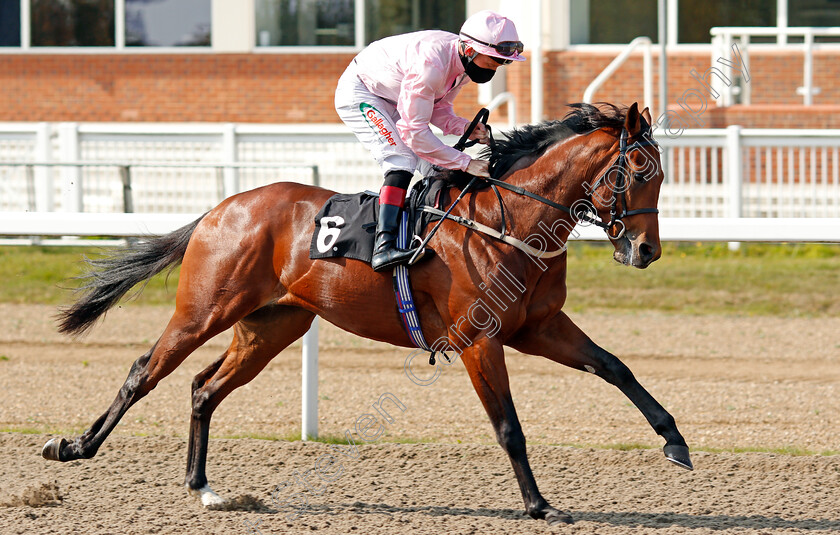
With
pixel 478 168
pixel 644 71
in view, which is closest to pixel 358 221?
pixel 478 168

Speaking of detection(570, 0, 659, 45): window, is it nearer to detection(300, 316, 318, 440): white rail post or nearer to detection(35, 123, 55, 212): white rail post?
detection(35, 123, 55, 212): white rail post

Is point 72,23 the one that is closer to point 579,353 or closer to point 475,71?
point 475,71

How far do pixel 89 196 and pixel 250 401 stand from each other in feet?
20.2

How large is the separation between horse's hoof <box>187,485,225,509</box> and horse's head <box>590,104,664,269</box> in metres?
1.94

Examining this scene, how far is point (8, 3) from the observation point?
14.8 meters

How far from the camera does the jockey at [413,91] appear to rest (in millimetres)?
4262

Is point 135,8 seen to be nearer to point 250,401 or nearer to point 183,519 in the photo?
point 250,401

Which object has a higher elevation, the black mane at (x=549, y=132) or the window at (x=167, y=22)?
the window at (x=167, y=22)

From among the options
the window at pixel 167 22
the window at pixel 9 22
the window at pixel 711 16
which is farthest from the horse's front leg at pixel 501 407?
the window at pixel 9 22

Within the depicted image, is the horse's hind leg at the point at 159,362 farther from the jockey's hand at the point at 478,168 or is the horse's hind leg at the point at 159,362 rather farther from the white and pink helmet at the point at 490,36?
the white and pink helmet at the point at 490,36

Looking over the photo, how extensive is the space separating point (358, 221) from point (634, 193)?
1150 millimetres

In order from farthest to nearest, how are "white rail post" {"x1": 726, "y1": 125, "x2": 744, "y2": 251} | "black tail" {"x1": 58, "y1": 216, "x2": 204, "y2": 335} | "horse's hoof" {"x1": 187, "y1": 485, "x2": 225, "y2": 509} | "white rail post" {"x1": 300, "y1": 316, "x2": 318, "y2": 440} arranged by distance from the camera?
"white rail post" {"x1": 726, "y1": 125, "x2": 744, "y2": 251}, "white rail post" {"x1": 300, "y1": 316, "x2": 318, "y2": 440}, "black tail" {"x1": 58, "y1": 216, "x2": 204, "y2": 335}, "horse's hoof" {"x1": 187, "y1": 485, "x2": 225, "y2": 509}

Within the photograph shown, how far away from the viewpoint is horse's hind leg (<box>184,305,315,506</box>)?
15.6ft

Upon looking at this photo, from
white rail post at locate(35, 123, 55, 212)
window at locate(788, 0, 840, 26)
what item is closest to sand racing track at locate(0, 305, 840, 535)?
white rail post at locate(35, 123, 55, 212)
